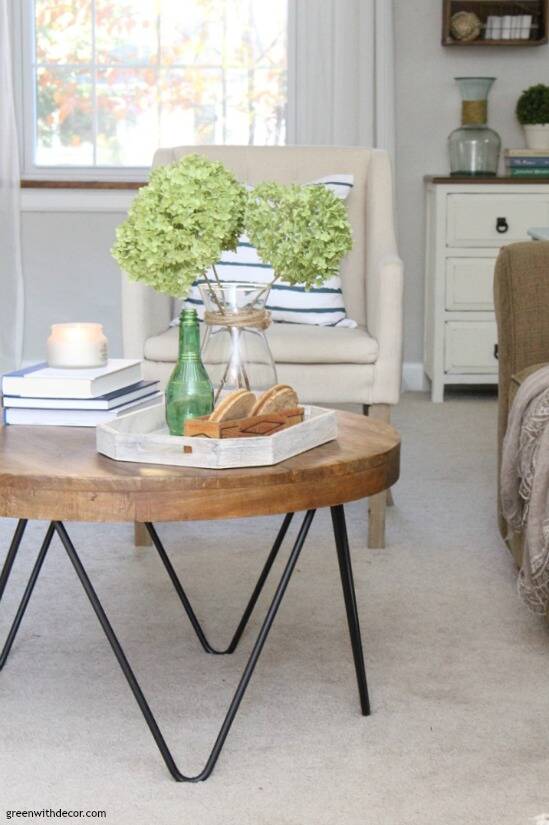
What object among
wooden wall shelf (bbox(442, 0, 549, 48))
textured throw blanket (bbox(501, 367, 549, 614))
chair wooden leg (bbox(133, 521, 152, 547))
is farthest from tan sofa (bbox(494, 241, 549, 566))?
wooden wall shelf (bbox(442, 0, 549, 48))

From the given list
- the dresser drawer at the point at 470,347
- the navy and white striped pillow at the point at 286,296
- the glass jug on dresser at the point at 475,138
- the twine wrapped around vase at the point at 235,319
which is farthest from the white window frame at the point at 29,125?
the twine wrapped around vase at the point at 235,319

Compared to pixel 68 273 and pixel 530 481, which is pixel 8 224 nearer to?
pixel 68 273

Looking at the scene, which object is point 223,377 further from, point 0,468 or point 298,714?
point 298,714

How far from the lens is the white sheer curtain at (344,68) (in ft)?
15.7

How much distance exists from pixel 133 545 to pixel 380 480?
49.5 inches

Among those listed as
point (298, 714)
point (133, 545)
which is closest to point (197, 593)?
point (133, 545)

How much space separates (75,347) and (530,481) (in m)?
0.90

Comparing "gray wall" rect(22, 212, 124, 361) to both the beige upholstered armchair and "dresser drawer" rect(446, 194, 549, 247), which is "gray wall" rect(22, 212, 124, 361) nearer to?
Result: "dresser drawer" rect(446, 194, 549, 247)

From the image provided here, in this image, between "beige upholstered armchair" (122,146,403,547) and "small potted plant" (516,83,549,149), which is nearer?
"beige upholstered armchair" (122,146,403,547)

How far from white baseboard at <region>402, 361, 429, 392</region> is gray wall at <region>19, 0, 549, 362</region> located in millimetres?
38

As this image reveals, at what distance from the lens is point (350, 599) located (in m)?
1.95

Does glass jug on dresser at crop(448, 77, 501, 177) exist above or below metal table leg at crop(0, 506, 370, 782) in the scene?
above

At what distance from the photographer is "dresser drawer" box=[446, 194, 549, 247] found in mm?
4648

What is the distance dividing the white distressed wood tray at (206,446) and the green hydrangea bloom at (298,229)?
0.22 meters
